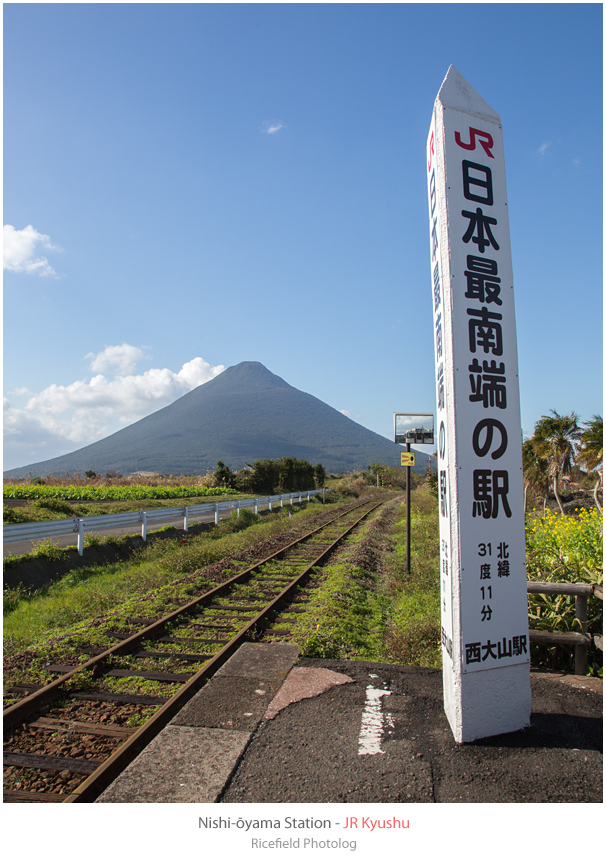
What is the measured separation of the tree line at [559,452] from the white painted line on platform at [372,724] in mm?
22086

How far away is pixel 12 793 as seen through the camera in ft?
10.3

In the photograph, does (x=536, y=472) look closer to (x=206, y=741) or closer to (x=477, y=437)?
(x=477, y=437)

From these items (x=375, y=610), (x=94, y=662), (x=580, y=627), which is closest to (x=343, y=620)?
(x=375, y=610)

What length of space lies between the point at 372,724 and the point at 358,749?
0.36 meters

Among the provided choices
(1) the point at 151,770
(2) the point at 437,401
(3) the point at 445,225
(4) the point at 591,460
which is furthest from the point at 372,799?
(4) the point at 591,460

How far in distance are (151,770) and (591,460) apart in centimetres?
2537

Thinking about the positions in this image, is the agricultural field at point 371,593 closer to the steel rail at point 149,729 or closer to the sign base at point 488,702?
the steel rail at point 149,729

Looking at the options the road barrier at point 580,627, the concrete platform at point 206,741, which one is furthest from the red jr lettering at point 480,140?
the concrete platform at point 206,741

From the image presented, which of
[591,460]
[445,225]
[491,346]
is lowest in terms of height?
[591,460]

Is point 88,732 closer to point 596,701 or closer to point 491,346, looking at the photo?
point 596,701

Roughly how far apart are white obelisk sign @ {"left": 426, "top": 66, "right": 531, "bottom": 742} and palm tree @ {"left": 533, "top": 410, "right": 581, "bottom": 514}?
23.9 metres

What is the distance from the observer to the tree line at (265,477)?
40906 mm

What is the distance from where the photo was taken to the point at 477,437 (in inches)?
135

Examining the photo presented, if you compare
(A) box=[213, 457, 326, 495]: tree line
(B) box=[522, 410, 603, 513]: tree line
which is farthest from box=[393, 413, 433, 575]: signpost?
(A) box=[213, 457, 326, 495]: tree line
